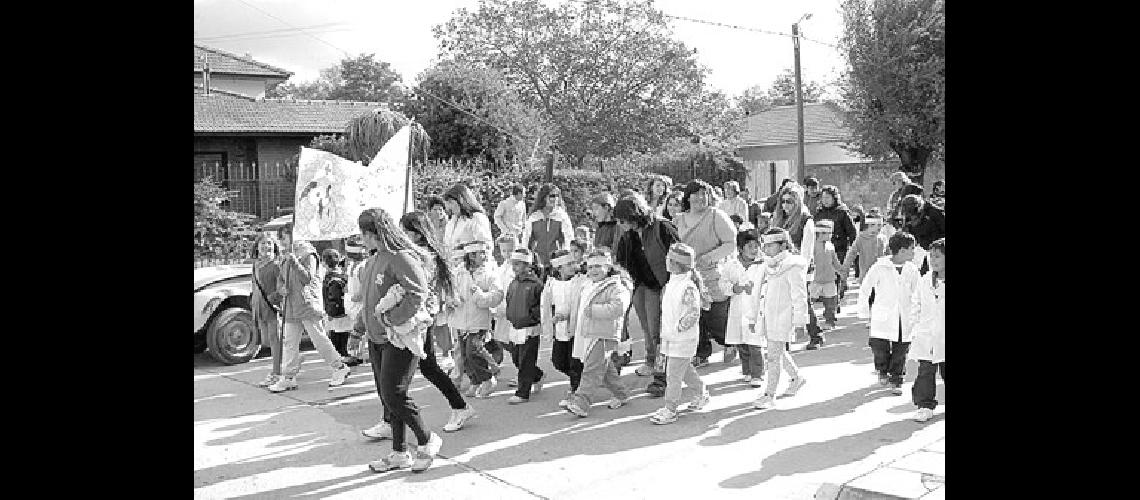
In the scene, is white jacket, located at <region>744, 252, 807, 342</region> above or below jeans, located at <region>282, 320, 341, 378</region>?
above

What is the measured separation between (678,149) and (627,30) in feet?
20.8

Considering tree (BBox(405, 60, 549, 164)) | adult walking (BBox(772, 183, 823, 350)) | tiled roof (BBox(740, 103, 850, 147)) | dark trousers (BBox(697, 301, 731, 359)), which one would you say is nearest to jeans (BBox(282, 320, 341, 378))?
dark trousers (BBox(697, 301, 731, 359))

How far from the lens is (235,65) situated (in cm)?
3869

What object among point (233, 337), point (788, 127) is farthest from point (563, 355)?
point (788, 127)

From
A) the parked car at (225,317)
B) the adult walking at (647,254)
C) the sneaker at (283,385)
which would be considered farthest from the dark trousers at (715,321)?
the parked car at (225,317)

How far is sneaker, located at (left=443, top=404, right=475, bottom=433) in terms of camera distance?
7.13m

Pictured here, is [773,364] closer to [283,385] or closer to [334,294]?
[334,294]

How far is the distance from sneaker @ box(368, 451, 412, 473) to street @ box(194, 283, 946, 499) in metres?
0.06

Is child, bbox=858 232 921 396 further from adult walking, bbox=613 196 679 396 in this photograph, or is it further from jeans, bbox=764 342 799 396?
adult walking, bbox=613 196 679 396

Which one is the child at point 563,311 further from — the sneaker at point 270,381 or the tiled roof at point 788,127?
the tiled roof at point 788,127

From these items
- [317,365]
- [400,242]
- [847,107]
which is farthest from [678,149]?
[400,242]

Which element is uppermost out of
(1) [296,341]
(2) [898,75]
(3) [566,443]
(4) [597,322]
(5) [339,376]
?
(2) [898,75]

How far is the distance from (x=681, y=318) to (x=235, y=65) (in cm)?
3547
